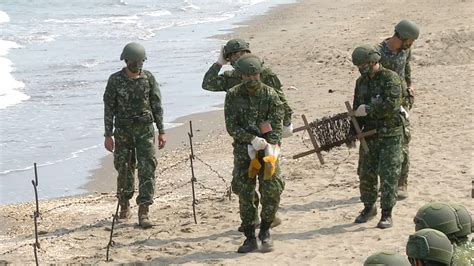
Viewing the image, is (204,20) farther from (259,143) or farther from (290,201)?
(259,143)

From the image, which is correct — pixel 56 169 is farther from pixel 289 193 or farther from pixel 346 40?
pixel 346 40

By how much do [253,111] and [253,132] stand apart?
0.65 feet

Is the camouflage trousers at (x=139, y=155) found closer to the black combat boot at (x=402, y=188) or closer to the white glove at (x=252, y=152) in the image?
the white glove at (x=252, y=152)

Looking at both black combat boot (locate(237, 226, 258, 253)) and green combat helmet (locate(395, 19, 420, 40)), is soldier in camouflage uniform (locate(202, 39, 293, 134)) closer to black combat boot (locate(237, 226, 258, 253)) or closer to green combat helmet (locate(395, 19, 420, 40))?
black combat boot (locate(237, 226, 258, 253))

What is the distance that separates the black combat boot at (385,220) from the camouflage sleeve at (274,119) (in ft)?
5.33

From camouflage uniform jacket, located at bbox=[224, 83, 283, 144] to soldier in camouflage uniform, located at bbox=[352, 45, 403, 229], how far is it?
1093mm

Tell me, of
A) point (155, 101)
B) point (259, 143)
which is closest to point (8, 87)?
point (155, 101)

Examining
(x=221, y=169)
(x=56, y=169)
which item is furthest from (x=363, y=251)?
(x=56, y=169)

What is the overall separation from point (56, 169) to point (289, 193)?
4076 millimetres

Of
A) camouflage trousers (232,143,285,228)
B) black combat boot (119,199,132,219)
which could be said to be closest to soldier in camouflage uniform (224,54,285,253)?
camouflage trousers (232,143,285,228)

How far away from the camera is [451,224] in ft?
20.6

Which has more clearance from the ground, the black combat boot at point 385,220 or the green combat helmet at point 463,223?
the green combat helmet at point 463,223

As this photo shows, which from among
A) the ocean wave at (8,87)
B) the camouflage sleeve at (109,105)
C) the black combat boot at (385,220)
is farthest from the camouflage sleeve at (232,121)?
the ocean wave at (8,87)

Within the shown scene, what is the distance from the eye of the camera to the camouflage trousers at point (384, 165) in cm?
967
